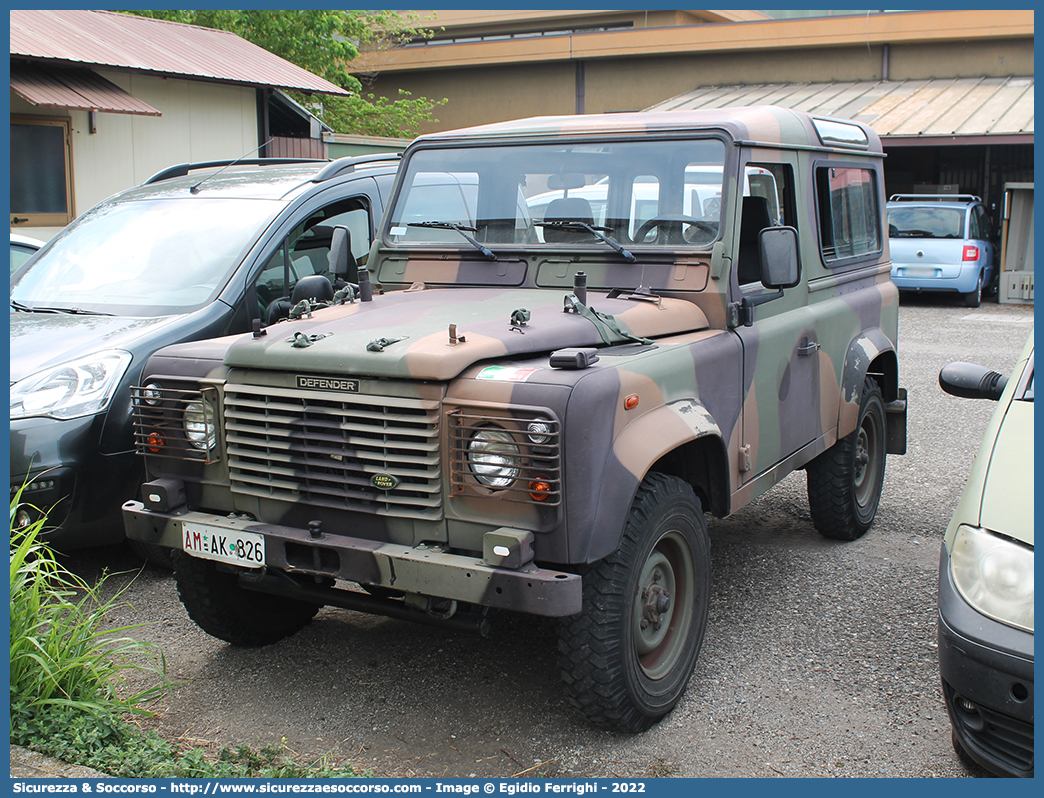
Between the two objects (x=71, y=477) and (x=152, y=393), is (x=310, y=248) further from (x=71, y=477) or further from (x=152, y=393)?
(x=152, y=393)

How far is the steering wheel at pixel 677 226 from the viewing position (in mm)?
4059

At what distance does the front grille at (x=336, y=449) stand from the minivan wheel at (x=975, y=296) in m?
15.2

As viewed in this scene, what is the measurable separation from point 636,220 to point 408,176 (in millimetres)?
1204

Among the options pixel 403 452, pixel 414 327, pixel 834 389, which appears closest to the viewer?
pixel 403 452

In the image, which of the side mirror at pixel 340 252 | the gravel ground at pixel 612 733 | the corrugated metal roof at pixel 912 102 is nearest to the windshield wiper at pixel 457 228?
the side mirror at pixel 340 252

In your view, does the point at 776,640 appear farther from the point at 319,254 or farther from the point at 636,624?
the point at 319,254

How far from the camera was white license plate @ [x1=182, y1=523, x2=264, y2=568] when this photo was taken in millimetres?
3340

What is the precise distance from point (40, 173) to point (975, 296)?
14019mm

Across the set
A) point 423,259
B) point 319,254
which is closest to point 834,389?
point 423,259

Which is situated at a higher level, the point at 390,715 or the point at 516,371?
the point at 516,371

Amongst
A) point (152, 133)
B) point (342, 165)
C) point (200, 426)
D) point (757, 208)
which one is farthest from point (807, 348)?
point (152, 133)

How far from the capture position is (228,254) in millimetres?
5445

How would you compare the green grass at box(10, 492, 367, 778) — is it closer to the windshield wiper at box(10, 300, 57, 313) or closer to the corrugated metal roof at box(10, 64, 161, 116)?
the windshield wiper at box(10, 300, 57, 313)

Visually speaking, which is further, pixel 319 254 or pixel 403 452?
pixel 319 254
